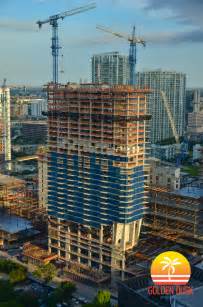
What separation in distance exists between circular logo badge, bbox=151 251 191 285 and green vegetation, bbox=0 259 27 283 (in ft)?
52.4

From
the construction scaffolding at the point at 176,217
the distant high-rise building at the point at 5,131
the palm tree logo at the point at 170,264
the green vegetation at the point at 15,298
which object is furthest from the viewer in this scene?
the distant high-rise building at the point at 5,131

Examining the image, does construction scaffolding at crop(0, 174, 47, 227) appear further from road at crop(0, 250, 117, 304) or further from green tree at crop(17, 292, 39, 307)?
green tree at crop(17, 292, 39, 307)

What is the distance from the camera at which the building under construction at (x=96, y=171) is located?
33.5 meters

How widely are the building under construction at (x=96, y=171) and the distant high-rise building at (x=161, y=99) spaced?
58912mm

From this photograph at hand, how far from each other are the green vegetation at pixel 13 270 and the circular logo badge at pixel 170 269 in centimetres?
1597

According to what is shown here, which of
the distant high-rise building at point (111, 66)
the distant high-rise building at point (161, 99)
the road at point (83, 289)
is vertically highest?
the distant high-rise building at point (111, 66)

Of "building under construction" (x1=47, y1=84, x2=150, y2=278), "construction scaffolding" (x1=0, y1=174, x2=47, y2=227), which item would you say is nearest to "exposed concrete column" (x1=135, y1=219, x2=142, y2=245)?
"building under construction" (x1=47, y1=84, x2=150, y2=278)

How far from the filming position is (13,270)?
3503cm

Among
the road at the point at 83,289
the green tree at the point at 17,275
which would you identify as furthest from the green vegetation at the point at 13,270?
the road at the point at 83,289

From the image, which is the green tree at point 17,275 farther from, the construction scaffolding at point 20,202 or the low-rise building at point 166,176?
the low-rise building at point 166,176

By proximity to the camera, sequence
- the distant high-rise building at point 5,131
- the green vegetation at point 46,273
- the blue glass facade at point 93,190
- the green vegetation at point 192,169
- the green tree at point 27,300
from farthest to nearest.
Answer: the green vegetation at point 192,169 < the distant high-rise building at point 5,131 < the green vegetation at point 46,273 < the blue glass facade at point 93,190 < the green tree at point 27,300

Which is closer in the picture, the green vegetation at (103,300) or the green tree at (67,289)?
the green vegetation at (103,300)

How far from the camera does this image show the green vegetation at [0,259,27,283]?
3416 cm

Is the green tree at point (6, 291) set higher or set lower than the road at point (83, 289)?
higher
